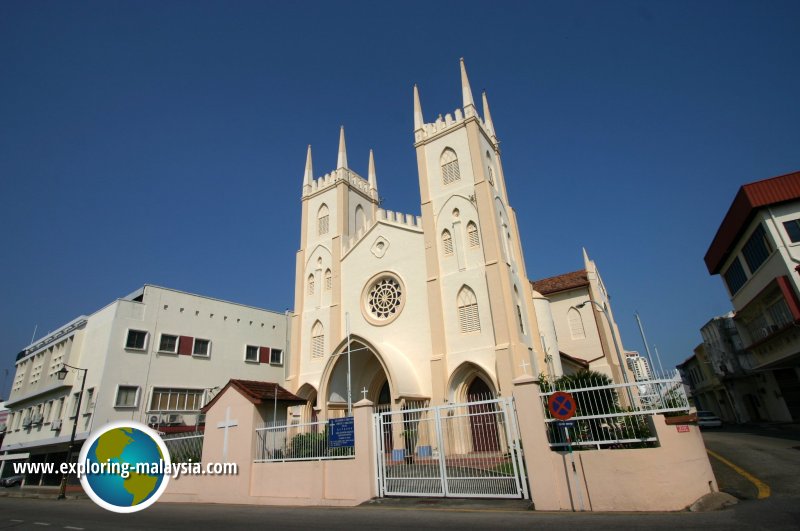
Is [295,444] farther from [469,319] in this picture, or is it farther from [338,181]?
[338,181]

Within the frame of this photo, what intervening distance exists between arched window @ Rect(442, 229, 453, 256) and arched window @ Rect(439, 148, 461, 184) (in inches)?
120

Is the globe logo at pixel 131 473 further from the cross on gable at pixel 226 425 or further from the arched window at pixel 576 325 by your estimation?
the arched window at pixel 576 325

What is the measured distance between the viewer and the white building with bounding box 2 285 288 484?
26391 millimetres

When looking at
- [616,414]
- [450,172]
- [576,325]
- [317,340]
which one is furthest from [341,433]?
[576,325]

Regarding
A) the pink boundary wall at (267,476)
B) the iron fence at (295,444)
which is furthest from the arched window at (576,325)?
the pink boundary wall at (267,476)

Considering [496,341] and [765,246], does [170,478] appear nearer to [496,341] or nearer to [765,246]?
[496,341]

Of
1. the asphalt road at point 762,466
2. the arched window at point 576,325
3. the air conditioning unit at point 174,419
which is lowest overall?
the asphalt road at point 762,466

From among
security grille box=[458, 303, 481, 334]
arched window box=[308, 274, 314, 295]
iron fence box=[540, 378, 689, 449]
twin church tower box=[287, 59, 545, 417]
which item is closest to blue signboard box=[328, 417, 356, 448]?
iron fence box=[540, 378, 689, 449]

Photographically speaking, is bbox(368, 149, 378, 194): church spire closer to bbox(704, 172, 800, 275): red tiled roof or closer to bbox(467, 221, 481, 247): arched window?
bbox(467, 221, 481, 247): arched window

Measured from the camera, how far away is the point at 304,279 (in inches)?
1105

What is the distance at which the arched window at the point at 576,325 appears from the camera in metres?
29.9

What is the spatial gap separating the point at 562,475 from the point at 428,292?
13651 mm

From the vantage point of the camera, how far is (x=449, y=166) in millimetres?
23875

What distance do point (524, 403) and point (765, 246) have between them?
71.2ft
